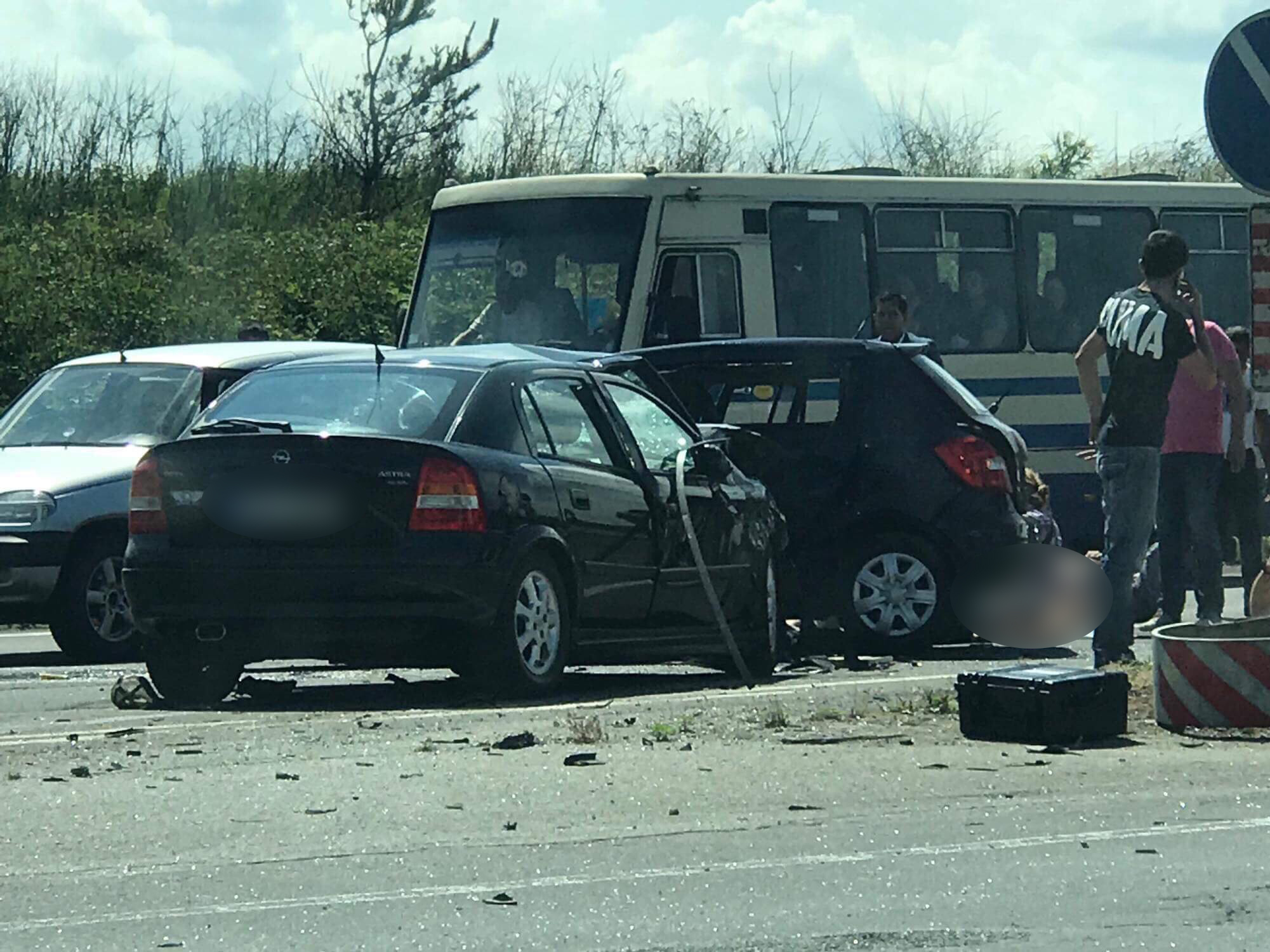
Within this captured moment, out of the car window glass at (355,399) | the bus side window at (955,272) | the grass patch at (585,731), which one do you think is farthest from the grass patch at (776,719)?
the bus side window at (955,272)

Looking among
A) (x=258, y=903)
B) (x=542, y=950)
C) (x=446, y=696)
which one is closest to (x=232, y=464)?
(x=446, y=696)

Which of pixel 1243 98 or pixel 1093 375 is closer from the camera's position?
pixel 1243 98

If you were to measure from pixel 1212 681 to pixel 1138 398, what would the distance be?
231cm

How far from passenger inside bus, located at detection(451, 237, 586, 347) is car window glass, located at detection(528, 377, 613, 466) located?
678 centimetres

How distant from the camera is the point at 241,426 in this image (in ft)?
34.7

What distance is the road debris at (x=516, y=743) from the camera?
8.99 meters

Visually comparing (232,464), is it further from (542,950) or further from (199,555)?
(542,950)

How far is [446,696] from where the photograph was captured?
11031 mm

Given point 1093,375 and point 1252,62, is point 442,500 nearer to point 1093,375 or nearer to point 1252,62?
point 1093,375

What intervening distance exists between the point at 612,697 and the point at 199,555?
1.89 meters

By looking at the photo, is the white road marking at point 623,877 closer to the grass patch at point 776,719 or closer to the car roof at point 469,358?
the grass patch at point 776,719

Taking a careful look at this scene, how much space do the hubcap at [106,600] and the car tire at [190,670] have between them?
313 cm

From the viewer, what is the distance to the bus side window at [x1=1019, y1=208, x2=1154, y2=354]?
2156 cm

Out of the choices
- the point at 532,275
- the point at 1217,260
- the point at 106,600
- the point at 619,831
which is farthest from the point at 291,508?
the point at 1217,260
